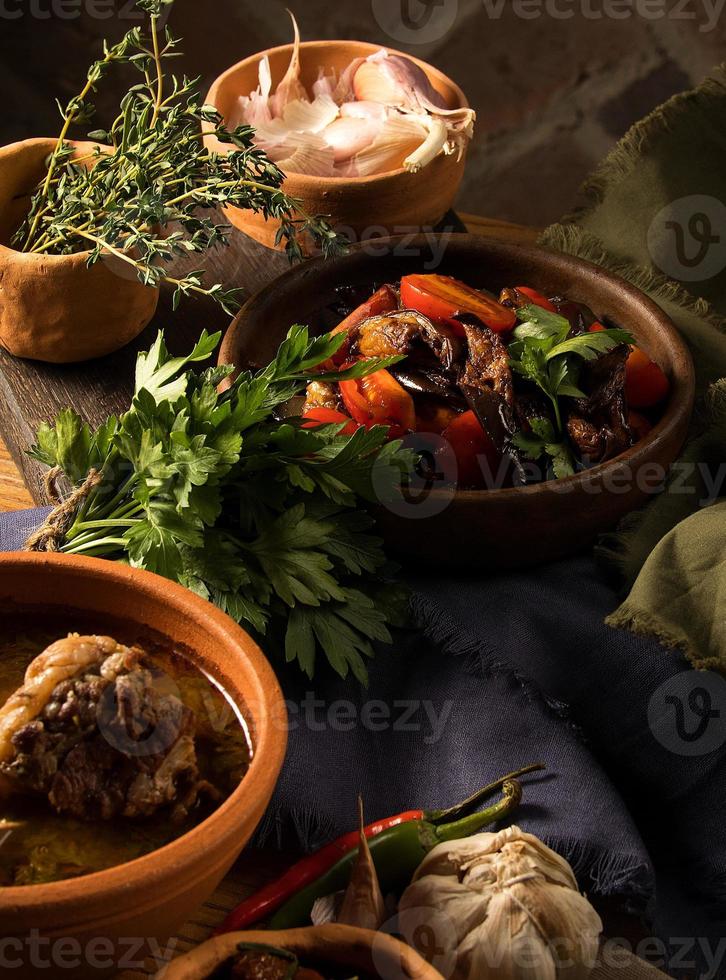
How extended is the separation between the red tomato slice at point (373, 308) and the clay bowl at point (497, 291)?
90mm

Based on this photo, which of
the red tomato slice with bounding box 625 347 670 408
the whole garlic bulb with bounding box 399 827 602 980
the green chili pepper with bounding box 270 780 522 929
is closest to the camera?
the whole garlic bulb with bounding box 399 827 602 980

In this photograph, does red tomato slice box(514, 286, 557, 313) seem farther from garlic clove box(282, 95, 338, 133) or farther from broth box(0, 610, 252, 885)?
broth box(0, 610, 252, 885)

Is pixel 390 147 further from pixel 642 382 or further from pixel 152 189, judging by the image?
pixel 642 382

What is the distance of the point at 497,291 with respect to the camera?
1.77 m

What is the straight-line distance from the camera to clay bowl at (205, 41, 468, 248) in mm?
1807

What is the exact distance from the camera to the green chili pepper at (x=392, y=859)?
112 centimetres

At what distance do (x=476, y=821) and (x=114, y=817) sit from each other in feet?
1.30
